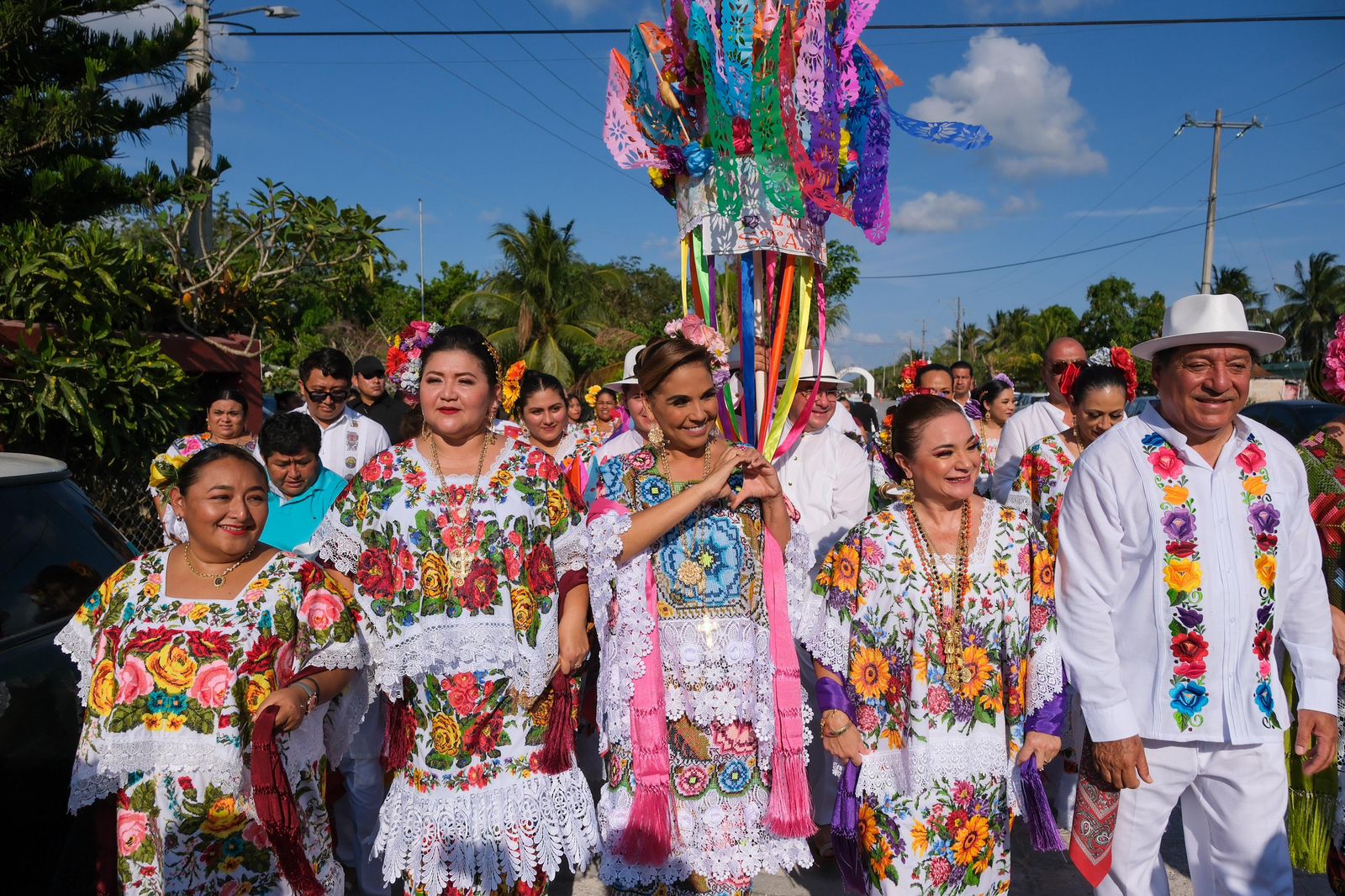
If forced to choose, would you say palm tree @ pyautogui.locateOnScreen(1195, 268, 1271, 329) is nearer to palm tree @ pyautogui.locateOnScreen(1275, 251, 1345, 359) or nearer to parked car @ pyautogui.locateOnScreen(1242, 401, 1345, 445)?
palm tree @ pyautogui.locateOnScreen(1275, 251, 1345, 359)

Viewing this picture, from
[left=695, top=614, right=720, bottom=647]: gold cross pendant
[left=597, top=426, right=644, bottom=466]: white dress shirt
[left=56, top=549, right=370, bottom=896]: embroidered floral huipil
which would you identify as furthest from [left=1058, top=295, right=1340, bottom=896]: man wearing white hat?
[left=597, top=426, right=644, bottom=466]: white dress shirt

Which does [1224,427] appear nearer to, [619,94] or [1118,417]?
[1118,417]

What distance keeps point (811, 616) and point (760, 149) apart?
2.16 meters

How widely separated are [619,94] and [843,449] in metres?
2.11

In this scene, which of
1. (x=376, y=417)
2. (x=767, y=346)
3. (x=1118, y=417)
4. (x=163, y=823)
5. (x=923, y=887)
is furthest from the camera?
(x=376, y=417)

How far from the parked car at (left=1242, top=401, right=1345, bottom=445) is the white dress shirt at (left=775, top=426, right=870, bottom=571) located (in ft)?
24.5

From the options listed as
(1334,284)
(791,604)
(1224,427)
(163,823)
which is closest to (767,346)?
(791,604)

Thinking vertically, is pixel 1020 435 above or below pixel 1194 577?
above

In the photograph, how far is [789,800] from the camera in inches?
112

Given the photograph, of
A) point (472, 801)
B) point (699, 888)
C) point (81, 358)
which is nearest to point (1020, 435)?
point (699, 888)

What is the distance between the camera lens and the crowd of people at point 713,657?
99.6 inches

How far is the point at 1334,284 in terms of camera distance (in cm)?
4316

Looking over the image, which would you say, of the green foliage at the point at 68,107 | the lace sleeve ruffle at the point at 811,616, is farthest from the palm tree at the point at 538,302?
the lace sleeve ruffle at the point at 811,616

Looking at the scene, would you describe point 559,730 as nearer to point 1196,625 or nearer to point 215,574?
point 215,574
